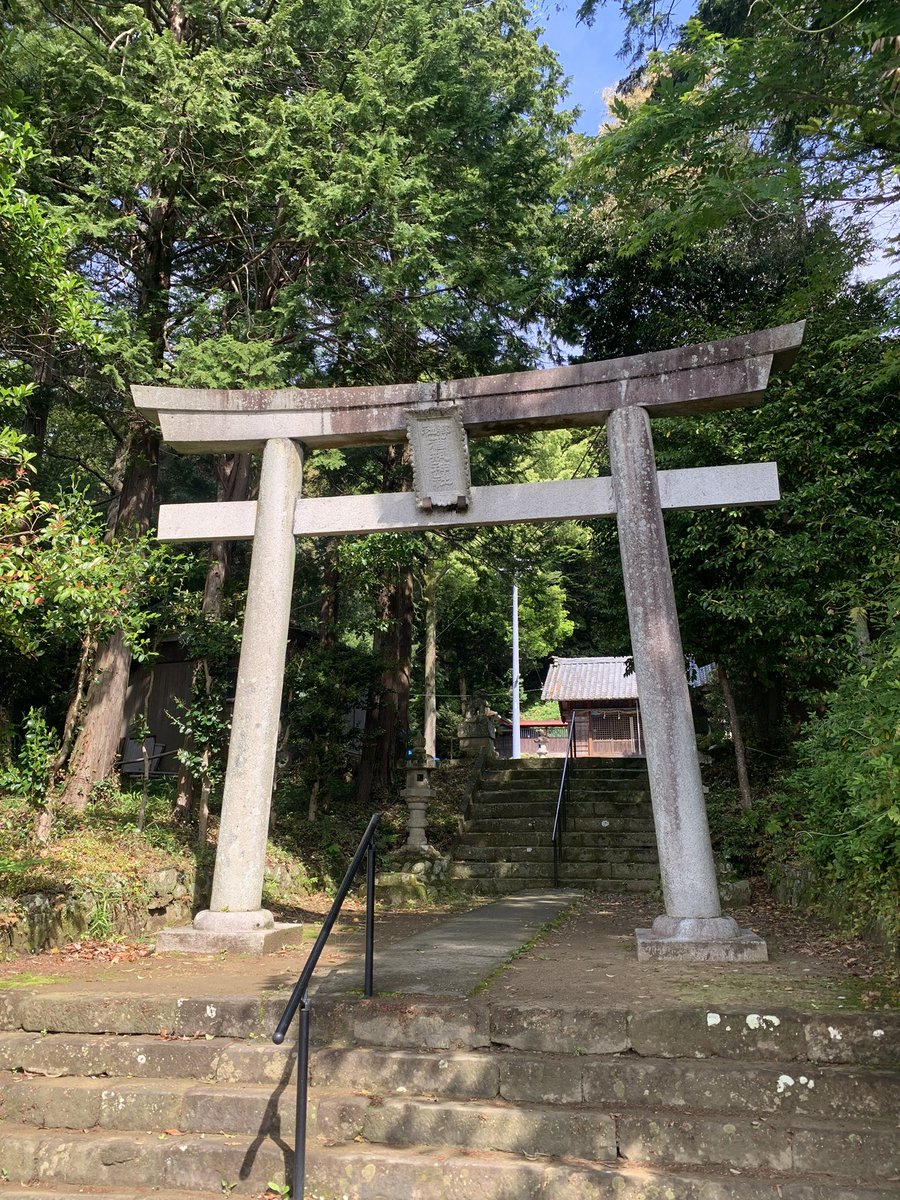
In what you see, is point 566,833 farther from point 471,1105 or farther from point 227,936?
point 471,1105

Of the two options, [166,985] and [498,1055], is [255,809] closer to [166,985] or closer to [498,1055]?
[166,985]

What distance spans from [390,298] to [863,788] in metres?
7.16

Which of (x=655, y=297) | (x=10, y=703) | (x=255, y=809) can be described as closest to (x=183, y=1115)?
(x=255, y=809)

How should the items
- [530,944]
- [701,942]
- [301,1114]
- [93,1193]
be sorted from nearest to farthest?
[301,1114] < [93,1193] < [701,942] < [530,944]

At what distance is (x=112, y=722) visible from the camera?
9.20 m

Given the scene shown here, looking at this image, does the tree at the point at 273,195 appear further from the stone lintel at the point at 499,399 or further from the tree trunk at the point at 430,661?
the tree trunk at the point at 430,661

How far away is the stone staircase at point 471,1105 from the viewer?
9.71 feet

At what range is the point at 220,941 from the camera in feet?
17.9

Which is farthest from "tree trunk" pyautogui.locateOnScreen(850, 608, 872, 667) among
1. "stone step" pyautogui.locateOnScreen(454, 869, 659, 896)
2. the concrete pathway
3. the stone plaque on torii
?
"stone step" pyautogui.locateOnScreen(454, 869, 659, 896)

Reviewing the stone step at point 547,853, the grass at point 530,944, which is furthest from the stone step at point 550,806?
the grass at point 530,944

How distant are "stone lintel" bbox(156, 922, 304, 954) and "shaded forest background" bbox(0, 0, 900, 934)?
1399 millimetres


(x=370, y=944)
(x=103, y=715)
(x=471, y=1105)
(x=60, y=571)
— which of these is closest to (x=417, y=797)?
(x=103, y=715)

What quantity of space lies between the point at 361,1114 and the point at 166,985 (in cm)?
166

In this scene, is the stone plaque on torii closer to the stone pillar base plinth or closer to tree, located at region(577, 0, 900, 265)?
the stone pillar base plinth
